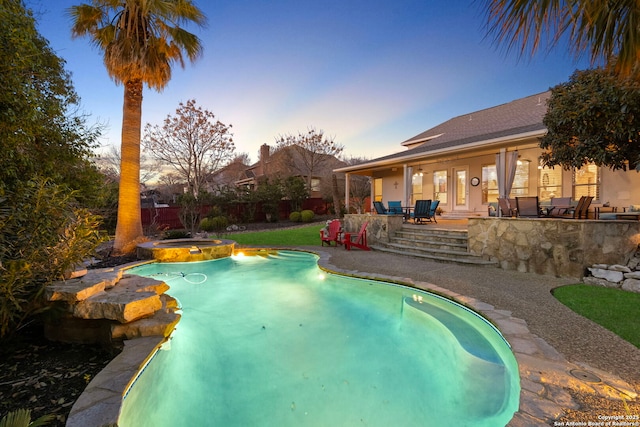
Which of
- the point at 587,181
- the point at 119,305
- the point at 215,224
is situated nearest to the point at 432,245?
the point at 587,181

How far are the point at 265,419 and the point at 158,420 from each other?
3.34 ft

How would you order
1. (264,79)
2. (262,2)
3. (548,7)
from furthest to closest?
(264,79), (262,2), (548,7)

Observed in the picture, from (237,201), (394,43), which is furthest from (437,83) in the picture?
(237,201)

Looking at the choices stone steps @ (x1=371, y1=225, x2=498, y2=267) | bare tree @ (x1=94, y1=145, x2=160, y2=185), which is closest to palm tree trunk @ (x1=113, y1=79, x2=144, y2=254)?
stone steps @ (x1=371, y1=225, x2=498, y2=267)

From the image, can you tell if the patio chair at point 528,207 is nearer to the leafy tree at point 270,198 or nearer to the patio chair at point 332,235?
the patio chair at point 332,235

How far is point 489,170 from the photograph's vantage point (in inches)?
513

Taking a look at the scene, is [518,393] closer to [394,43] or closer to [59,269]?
[59,269]

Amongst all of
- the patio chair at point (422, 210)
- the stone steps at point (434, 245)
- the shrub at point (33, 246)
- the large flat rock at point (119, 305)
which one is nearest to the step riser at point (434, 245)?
the stone steps at point (434, 245)

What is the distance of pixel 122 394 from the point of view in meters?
2.40

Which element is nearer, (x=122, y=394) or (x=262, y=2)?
(x=122, y=394)

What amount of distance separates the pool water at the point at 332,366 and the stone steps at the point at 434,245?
2.69m

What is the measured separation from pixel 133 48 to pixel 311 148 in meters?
20.8

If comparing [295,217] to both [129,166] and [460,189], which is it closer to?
[460,189]

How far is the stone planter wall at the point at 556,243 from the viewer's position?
18.9 ft
